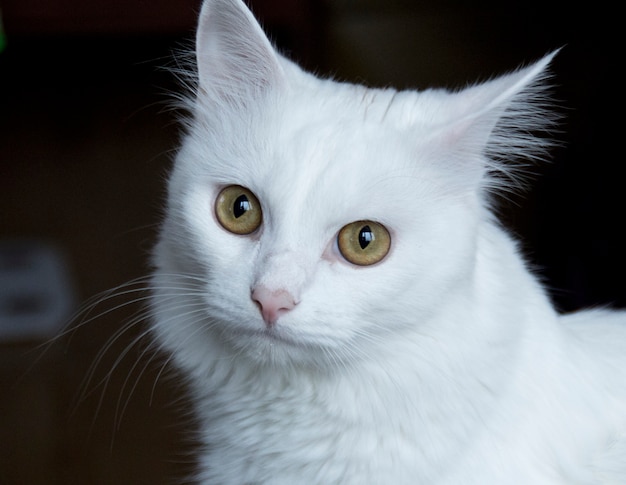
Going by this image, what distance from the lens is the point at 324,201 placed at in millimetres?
933

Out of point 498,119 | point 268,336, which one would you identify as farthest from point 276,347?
point 498,119

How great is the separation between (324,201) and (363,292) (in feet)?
0.36

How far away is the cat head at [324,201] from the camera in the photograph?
36.5 inches

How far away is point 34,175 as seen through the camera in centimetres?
305

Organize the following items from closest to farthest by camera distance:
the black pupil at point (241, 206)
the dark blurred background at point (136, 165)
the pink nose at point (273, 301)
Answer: the pink nose at point (273, 301) → the black pupil at point (241, 206) → the dark blurred background at point (136, 165)

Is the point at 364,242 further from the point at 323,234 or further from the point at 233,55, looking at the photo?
the point at 233,55

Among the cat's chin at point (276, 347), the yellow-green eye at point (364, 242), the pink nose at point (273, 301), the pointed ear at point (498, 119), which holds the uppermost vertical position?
the pointed ear at point (498, 119)

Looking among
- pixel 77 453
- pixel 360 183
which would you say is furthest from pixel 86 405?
pixel 360 183

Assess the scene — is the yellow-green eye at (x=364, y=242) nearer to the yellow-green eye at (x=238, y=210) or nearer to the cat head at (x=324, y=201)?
the cat head at (x=324, y=201)

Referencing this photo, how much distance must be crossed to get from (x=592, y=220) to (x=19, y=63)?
2732 millimetres

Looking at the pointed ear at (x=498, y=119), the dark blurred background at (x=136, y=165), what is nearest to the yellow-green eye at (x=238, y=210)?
the pointed ear at (x=498, y=119)

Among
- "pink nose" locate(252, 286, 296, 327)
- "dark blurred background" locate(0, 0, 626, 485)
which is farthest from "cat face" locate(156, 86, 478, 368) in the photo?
"dark blurred background" locate(0, 0, 626, 485)

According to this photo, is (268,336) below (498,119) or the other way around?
below

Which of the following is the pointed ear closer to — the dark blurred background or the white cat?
the white cat
